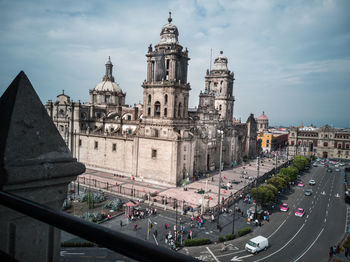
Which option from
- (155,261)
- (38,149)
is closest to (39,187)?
(38,149)

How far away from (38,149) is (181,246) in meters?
21.5

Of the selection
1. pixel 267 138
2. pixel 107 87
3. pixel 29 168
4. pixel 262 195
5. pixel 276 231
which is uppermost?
pixel 107 87

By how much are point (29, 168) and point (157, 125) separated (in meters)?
38.7

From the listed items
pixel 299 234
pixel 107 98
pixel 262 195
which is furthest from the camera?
pixel 107 98

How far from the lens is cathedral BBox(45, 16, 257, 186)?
41000mm

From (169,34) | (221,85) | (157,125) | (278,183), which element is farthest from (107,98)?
(278,183)

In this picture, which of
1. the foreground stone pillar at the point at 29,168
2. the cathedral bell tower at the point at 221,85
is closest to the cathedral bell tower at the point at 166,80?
the cathedral bell tower at the point at 221,85

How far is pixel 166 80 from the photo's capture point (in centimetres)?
4206

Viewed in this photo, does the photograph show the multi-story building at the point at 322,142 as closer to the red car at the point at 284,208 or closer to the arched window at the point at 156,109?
the red car at the point at 284,208

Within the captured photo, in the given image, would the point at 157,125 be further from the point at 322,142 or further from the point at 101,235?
the point at 322,142

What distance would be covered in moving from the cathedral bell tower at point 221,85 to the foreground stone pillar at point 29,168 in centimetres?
6074

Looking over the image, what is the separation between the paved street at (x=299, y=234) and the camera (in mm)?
21453

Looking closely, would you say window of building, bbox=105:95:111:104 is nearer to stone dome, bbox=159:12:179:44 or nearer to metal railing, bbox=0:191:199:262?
stone dome, bbox=159:12:179:44

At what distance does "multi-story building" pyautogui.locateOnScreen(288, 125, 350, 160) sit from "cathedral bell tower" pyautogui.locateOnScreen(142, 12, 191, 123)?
67.2m
